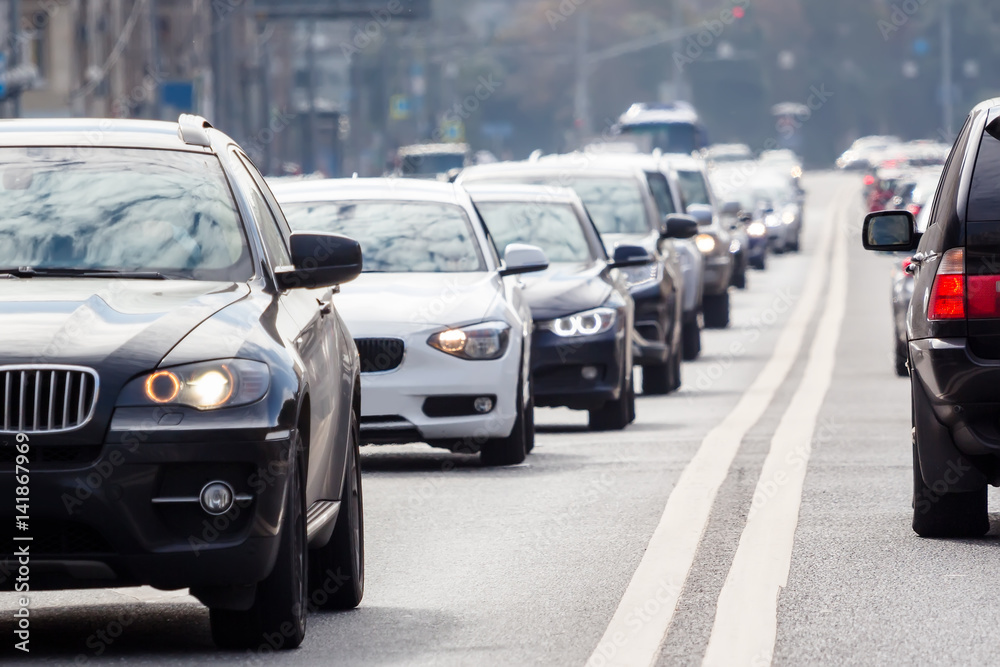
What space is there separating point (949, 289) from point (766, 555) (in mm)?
1179

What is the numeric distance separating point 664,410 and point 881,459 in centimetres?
465

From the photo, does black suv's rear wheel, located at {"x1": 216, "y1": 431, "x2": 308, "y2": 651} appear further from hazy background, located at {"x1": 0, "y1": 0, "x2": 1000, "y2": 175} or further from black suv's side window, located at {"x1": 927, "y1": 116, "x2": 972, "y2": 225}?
hazy background, located at {"x1": 0, "y1": 0, "x2": 1000, "y2": 175}

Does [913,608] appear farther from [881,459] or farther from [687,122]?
[687,122]

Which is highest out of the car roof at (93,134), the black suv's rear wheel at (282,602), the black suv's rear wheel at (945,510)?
the car roof at (93,134)

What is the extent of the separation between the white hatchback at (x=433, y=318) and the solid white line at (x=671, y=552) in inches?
44.2

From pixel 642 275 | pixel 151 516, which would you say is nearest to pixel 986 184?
pixel 151 516

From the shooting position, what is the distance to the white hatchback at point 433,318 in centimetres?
1242

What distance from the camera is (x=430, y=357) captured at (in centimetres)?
1248

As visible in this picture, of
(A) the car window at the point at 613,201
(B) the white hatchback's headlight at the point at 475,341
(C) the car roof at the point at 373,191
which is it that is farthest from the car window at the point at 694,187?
(B) the white hatchback's headlight at the point at 475,341

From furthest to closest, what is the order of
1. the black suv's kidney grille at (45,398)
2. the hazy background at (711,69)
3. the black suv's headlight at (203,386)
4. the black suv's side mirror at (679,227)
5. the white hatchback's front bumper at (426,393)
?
the hazy background at (711,69), the black suv's side mirror at (679,227), the white hatchback's front bumper at (426,393), the black suv's headlight at (203,386), the black suv's kidney grille at (45,398)

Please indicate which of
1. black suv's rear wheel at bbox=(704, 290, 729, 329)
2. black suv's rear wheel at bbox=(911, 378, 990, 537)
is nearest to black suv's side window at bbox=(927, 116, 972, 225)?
black suv's rear wheel at bbox=(911, 378, 990, 537)

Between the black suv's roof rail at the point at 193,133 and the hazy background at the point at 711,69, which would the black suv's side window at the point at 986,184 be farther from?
the hazy background at the point at 711,69

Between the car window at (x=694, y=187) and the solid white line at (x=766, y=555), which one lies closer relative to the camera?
the solid white line at (x=766, y=555)

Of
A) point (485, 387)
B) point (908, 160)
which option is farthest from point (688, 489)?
point (908, 160)
